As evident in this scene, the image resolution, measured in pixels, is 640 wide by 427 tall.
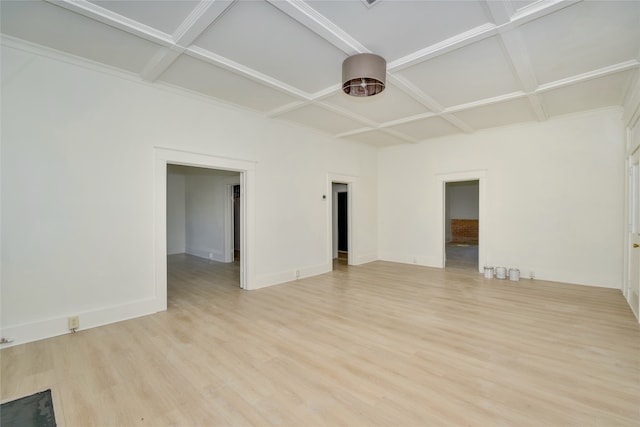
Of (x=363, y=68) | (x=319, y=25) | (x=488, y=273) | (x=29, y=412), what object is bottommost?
(x=29, y=412)

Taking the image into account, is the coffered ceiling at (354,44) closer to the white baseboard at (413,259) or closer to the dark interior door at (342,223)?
the white baseboard at (413,259)

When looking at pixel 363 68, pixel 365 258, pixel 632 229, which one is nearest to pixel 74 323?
pixel 363 68

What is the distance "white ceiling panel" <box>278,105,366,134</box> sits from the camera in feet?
15.6

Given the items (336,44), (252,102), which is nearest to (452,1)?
(336,44)

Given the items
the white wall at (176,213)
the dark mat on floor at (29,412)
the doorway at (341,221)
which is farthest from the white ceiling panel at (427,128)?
the white wall at (176,213)

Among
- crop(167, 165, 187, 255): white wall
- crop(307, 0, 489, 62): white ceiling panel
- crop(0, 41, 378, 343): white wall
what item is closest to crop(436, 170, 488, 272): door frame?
crop(307, 0, 489, 62): white ceiling panel

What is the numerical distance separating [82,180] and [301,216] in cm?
335

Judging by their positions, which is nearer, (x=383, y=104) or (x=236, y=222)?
(x=383, y=104)

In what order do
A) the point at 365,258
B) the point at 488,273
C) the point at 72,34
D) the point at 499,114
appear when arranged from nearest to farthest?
the point at 72,34 → the point at 499,114 → the point at 488,273 → the point at 365,258

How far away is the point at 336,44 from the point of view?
279 cm

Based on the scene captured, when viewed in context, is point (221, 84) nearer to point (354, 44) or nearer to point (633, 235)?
point (354, 44)

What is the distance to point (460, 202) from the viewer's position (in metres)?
12.3

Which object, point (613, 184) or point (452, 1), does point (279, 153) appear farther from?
point (613, 184)

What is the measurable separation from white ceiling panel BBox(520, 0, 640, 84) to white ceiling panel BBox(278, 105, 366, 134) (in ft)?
9.02
